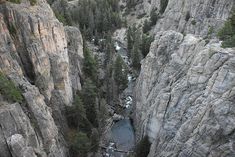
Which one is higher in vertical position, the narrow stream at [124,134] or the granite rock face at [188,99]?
the granite rock face at [188,99]

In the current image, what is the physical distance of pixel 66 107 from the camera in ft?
214

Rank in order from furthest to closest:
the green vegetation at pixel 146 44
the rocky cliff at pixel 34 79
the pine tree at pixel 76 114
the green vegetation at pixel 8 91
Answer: the green vegetation at pixel 146 44
the pine tree at pixel 76 114
the green vegetation at pixel 8 91
the rocky cliff at pixel 34 79

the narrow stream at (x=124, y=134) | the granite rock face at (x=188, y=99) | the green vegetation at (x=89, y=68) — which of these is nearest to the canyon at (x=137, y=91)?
the granite rock face at (x=188, y=99)

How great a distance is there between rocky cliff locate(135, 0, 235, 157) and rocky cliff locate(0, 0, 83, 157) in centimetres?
1558

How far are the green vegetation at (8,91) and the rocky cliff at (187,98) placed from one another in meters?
23.8

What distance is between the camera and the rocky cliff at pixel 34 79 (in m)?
45.4

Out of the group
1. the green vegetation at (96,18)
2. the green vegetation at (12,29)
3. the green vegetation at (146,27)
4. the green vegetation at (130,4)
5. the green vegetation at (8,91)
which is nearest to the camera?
the green vegetation at (8,91)

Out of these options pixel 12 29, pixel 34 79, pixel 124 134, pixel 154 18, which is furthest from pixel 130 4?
pixel 34 79

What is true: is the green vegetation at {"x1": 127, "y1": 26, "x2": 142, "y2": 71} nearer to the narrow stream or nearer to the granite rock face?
the narrow stream

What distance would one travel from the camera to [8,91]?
4700 centimetres

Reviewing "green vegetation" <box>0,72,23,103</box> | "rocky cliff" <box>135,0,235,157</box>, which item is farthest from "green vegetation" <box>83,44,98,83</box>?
"green vegetation" <box>0,72,23,103</box>

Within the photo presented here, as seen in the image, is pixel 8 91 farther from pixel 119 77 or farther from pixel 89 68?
pixel 119 77

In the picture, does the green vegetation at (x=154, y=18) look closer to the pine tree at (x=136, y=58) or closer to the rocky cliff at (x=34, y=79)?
the pine tree at (x=136, y=58)

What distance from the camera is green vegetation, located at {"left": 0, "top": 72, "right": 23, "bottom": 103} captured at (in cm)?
4694
